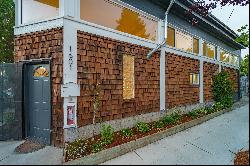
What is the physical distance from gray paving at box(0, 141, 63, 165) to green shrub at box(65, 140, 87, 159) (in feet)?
0.69

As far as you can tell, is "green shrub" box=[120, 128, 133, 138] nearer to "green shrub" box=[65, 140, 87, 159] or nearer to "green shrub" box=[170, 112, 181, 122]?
"green shrub" box=[65, 140, 87, 159]

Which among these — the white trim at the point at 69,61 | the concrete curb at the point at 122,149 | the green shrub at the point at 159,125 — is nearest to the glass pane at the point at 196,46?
the concrete curb at the point at 122,149

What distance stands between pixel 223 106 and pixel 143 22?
836cm

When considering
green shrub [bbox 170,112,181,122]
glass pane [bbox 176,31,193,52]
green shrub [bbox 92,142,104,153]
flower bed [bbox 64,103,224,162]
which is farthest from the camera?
glass pane [bbox 176,31,193,52]

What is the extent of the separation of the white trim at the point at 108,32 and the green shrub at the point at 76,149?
3.18 meters

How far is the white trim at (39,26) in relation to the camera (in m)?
7.34

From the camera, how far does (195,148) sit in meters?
7.65

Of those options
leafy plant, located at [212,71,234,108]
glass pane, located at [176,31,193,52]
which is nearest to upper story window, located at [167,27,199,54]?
glass pane, located at [176,31,193,52]

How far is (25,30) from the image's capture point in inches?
324

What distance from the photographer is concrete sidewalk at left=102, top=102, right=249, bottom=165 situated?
6.51m

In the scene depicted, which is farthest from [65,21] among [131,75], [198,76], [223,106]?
[223,106]

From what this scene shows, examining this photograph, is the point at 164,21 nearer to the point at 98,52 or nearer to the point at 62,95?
the point at 98,52

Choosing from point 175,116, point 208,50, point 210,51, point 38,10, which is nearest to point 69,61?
point 38,10

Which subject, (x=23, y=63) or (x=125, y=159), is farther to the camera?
(x=23, y=63)
